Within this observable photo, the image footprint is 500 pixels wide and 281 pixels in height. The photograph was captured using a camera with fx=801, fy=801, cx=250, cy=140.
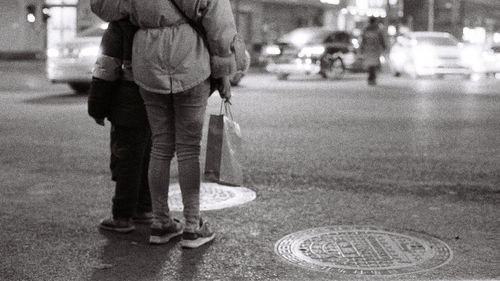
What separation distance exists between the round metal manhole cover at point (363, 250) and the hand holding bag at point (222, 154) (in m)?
0.49

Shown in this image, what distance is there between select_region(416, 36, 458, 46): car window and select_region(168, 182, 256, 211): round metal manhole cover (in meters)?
21.7

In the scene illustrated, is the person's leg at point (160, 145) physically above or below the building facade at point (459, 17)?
below

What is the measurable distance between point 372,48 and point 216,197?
1641 centimetres

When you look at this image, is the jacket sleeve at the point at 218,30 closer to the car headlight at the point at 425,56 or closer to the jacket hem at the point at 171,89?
the jacket hem at the point at 171,89

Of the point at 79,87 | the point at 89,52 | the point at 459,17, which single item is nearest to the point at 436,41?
the point at 79,87

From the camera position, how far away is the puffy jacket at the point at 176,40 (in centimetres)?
418

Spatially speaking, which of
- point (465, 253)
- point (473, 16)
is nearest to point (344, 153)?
point (465, 253)

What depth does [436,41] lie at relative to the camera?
89.5 ft

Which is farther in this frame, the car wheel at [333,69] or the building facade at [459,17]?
the building facade at [459,17]

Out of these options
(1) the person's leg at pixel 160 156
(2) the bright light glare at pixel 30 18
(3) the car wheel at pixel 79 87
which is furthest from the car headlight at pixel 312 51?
(1) the person's leg at pixel 160 156

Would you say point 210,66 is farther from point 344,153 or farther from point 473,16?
point 473,16

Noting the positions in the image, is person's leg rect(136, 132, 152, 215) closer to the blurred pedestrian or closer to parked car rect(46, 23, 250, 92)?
parked car rect(46, 23, 250, 92)

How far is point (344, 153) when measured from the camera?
8188 millimetres

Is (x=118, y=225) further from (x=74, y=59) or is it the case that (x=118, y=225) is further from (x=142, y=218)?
(x=74, y=59)
